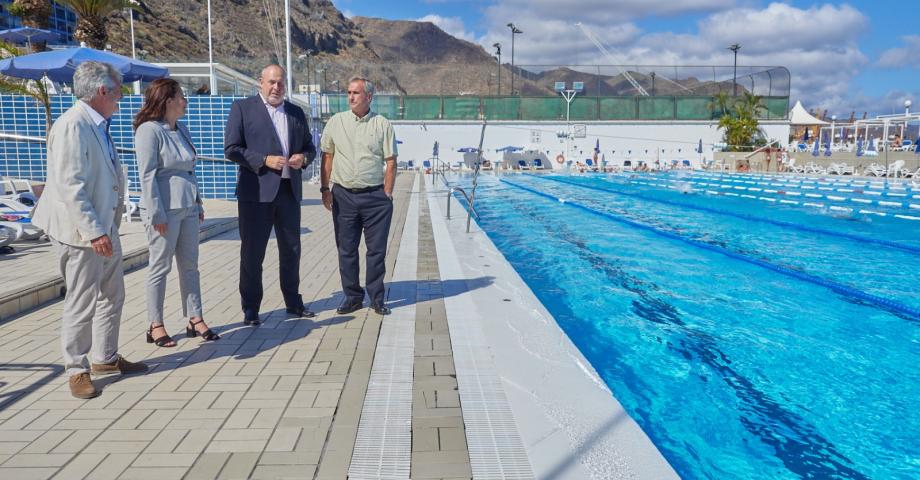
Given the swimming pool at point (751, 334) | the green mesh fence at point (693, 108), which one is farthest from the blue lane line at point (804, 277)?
the green mesh fence at point (693, 108)

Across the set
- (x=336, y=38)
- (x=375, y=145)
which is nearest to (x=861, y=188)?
(x=375, y=145)

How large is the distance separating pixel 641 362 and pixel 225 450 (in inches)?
120

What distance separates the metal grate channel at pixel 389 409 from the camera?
2.29 meters

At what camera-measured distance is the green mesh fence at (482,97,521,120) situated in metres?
40.3

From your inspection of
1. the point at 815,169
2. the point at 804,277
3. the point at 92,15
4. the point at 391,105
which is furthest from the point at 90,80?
the point at 391,105

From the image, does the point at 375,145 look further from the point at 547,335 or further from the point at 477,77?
the point at 477,77

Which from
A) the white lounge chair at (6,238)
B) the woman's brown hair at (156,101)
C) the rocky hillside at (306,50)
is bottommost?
the white lounge chair at (6,238)

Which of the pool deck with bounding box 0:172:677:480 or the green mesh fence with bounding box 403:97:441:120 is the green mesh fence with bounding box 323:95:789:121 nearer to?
the green mesh fence with bounding box 403:97:441:120

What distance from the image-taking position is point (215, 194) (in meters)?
13.0

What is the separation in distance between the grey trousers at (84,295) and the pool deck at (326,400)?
0.76 feet

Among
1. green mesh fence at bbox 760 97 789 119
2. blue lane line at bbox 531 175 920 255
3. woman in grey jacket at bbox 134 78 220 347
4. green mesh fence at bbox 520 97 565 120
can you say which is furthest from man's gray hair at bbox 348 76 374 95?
green mesh fence at bbox 760 97 789 119

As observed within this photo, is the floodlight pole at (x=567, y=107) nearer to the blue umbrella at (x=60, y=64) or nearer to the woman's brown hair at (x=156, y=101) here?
the blue umbrella at (x=60, y=64)

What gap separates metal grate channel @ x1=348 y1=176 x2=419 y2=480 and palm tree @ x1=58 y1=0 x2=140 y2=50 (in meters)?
12.3

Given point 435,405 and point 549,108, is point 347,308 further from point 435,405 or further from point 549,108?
point 549,108
